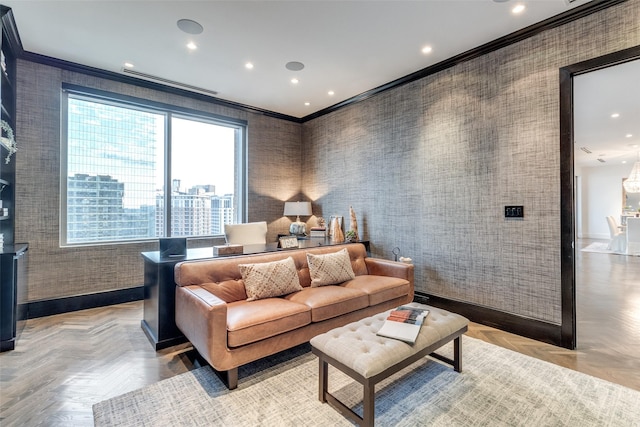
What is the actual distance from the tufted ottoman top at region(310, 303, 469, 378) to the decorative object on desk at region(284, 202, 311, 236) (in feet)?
10.0

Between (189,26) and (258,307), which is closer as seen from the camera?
(258,307)

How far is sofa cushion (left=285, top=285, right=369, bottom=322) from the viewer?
2467 millimetres

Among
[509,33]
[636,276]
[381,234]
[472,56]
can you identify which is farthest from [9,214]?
[636,276]

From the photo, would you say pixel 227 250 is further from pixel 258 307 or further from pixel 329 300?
pixel 329 300

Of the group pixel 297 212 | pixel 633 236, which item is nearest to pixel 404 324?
pixel 297 212

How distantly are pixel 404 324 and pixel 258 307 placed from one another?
3.70 feet

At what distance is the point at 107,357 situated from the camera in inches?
96.6

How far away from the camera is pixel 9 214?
3.19 meters

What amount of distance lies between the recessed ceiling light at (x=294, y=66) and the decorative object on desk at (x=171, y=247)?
2.46m

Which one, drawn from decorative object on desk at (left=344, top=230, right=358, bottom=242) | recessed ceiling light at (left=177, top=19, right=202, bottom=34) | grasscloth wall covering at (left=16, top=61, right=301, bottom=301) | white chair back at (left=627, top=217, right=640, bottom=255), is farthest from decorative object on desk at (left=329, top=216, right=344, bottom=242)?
white chair back at (left=627, top=217, right=640, bottom=255)

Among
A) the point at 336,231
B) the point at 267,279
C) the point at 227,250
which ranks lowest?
the point at 267,279

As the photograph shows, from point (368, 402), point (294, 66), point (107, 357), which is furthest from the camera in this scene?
point (294, 66)

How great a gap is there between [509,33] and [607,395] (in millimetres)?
3201

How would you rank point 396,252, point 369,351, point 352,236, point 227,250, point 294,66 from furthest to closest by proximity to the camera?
point 352,236 < point 396,252 < point 294,66 < point 227,250 < point 369,351
